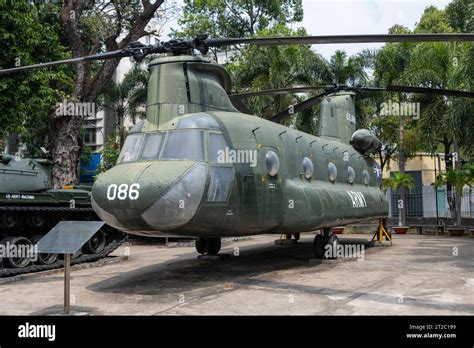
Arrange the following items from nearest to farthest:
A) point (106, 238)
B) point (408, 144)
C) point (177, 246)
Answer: point (106, 238) < point (177, 246) < point (408, 144)

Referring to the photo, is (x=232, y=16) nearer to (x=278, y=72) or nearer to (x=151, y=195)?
(x=278, y=72)

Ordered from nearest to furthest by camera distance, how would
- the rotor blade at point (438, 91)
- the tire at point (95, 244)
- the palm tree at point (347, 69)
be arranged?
1. the rotor blade at point (438, 91)
2. the tire at point (95, 244)
3. the palm tree at point (347, 69)

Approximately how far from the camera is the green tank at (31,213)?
12039 millimetres

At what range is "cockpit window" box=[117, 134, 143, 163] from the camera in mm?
9367

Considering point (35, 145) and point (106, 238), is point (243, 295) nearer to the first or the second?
point (106, 238)

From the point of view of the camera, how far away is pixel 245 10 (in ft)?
117

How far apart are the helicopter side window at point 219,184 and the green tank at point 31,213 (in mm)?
5126

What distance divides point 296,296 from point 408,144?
70.6 ft

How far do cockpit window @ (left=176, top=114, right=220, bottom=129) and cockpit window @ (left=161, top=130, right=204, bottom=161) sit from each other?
0.14m

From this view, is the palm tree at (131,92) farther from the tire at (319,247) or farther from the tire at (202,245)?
the tire at (319,247)

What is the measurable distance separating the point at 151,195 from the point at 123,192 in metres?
0.51

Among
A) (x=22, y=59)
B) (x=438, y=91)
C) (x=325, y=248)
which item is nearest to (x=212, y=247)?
(x=325, y=248)

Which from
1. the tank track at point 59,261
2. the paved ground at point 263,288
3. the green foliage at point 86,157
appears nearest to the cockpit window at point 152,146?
the paved ground at point 263,288
